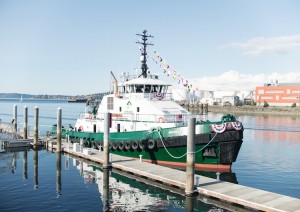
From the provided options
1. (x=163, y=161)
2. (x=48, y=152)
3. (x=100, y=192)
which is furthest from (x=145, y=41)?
(x=100, y=192)

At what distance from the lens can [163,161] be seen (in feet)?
69.7

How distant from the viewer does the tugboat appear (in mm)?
19500

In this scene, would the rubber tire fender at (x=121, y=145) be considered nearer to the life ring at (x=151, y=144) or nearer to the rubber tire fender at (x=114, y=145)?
the rubber tire fender at (x=114, y=145)

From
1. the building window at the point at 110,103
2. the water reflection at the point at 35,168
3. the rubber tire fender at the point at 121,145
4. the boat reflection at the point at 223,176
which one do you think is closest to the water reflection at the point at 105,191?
the rubber tire fender at the point at 121,145

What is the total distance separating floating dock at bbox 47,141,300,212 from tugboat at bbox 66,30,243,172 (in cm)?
163

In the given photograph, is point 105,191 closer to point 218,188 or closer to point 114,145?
point 218,188

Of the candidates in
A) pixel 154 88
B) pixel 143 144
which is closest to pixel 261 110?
pixel 154 88

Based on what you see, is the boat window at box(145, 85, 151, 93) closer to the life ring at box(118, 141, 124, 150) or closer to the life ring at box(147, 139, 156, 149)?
the life ring at box(118, 141, 124, 150)

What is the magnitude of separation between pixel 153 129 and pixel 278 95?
98578 millimetres

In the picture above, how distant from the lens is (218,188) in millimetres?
15094

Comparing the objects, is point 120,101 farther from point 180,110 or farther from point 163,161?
point 163,161

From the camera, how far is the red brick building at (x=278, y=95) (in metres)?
105

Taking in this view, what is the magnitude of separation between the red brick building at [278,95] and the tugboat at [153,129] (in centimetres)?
9153

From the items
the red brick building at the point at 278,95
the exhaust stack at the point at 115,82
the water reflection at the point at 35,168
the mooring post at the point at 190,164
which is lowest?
the water reflection at the point at 35,168
